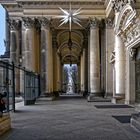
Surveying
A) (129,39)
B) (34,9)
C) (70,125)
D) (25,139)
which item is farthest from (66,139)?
(34,9)

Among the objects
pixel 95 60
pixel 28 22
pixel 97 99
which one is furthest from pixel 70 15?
pixel 97 99

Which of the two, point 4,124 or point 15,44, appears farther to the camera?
point 15,44

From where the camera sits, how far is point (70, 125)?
1596 centimetres

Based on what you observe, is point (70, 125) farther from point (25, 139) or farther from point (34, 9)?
point (34, 9)

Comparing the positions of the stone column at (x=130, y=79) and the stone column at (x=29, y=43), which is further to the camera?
the stone column at (x=29, y=43)

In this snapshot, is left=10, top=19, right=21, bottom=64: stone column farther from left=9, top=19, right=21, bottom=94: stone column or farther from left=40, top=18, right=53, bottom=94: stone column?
left=40, top=18, right=53, bottom=94: stone column

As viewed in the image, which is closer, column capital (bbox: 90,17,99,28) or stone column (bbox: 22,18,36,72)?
column capital (bbox: 90,17,99,28)

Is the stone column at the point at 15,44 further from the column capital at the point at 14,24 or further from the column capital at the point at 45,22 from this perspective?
the column capital at the point at 45,22

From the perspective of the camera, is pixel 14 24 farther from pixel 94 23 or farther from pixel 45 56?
pixel 94 23

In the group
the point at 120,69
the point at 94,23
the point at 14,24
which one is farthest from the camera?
the point at 14,24

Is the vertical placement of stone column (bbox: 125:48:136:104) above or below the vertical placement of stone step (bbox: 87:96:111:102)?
above

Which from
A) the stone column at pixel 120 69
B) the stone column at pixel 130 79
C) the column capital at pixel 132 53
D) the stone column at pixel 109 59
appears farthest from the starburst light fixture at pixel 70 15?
the column capital at pixel 132 53

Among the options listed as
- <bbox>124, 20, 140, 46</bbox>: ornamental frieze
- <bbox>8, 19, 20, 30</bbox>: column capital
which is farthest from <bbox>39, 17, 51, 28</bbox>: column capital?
<bbox>124, 20, 140, 46</bbox>: ornamental frieze

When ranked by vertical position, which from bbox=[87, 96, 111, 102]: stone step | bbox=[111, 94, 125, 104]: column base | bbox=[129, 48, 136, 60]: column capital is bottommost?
bbox=[87, 96, 111, 102]: stone step
